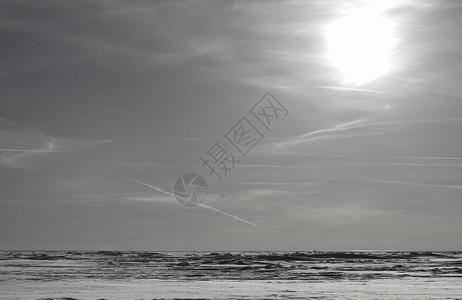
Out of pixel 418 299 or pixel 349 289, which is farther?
pixel 349 289

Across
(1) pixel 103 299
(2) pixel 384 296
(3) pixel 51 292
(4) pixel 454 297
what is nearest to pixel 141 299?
(1) pixel 103 299

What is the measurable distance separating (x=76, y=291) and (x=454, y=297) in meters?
18.6

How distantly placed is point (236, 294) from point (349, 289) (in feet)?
23.2

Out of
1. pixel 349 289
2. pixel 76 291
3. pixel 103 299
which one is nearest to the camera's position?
pixel 103 299

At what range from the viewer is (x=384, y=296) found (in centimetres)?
2597

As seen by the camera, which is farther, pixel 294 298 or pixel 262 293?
pixel 262 293

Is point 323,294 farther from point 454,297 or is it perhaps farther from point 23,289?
point 23,289

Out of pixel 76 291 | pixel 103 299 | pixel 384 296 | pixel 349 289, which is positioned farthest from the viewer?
pixel 349 289

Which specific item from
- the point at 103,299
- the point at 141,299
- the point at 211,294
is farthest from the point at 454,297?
the point at 103,299

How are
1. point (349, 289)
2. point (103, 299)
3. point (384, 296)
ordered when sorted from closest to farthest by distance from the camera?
point (103, 299) < point (384, 296) < point (349, 289)

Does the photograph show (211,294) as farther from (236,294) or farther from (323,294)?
(323,294)

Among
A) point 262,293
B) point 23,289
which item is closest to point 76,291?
point 23,289

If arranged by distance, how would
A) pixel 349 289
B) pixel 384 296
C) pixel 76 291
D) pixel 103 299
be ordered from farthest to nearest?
pixel 349 289
pixel 76 291
pixel 384 296
pixel 103 299

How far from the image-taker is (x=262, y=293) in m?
26.8
